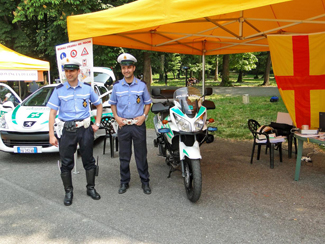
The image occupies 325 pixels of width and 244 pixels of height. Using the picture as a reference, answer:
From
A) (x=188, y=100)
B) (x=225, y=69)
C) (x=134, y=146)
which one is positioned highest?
(x=225, y=69)

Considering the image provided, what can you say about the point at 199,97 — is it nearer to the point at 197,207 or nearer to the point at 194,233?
the point at 197,207

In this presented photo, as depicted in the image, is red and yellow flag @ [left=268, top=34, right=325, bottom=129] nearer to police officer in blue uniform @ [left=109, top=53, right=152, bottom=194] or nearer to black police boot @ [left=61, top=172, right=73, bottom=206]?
police officer in blue uniform @ [left=109, top=53, right=152, bottom=194]

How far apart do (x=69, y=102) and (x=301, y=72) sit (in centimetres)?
403

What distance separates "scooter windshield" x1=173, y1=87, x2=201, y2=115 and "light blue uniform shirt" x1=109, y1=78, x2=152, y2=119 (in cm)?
55

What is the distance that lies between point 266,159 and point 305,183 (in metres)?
1.36

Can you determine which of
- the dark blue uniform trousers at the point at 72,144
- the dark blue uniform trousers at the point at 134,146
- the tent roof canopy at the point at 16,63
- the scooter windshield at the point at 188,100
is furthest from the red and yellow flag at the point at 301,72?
the tent roof canopy at the point at 16,63

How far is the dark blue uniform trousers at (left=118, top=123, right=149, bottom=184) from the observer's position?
4.33m

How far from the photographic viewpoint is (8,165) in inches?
232

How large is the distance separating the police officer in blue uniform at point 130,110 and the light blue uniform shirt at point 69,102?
0.49 m

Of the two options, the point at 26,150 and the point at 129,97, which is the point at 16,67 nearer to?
the point at 26,150

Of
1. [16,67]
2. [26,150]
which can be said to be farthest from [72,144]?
[16,67]

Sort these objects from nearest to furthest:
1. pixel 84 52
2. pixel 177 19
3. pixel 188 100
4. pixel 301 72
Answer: pixel 177 19 < pixel 188 100 < pixel 84 52 < pixel 301 72

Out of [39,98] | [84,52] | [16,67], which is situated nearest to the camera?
[84,52]

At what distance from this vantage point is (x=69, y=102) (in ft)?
12.8
